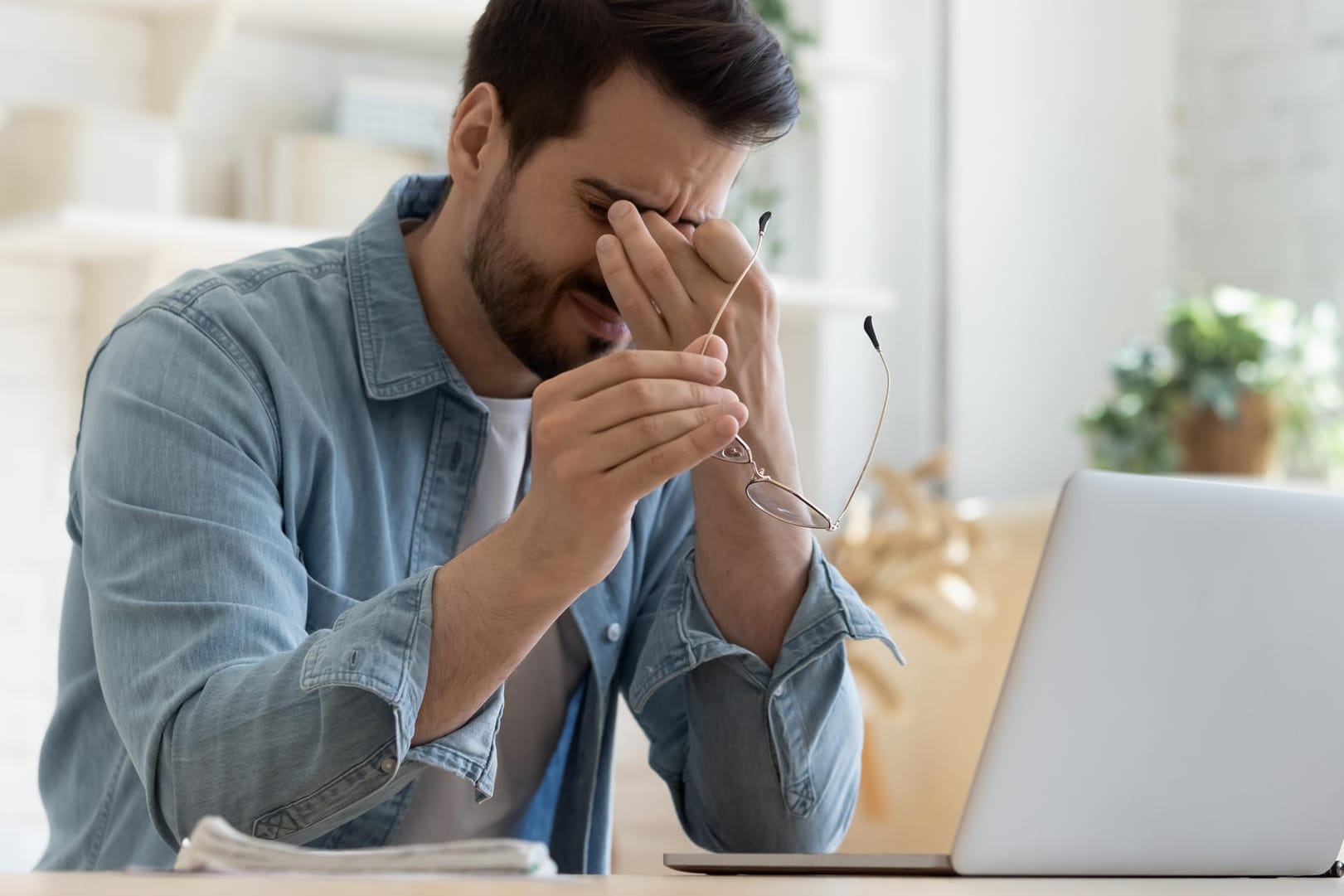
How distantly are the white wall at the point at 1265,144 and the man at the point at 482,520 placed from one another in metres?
1.77

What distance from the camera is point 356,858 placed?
67 centimetres

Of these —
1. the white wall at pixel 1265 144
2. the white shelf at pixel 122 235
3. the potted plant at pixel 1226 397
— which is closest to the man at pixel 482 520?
the white shelf at pixel 122 235

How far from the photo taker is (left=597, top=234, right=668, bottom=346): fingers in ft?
3.72

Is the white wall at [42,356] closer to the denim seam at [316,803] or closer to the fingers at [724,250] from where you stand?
the fingers at [724,250]

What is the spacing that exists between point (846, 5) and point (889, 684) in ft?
4.11

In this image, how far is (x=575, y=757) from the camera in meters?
1.33

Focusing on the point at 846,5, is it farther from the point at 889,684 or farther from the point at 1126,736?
the point at 1126,736

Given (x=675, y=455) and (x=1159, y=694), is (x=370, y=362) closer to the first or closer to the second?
(x=675, y=455)

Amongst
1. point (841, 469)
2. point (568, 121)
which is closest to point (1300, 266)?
point (841, 469)

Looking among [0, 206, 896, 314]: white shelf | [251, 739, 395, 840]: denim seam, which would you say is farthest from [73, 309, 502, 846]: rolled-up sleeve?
[0, 206, 896, 314]: white shelf

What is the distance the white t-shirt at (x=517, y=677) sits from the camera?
1.29 meters

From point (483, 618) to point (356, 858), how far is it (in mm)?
252

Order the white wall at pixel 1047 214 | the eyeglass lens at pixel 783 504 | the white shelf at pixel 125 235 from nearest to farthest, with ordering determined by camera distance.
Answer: the eyeglass lens at pixel 783 504, the white shelf at pixel 125 235, the white wall at pixel 1047 214

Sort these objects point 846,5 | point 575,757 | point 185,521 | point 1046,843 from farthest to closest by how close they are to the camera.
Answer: point 846,5
point 575,757
point 185,521
point 1046,843
